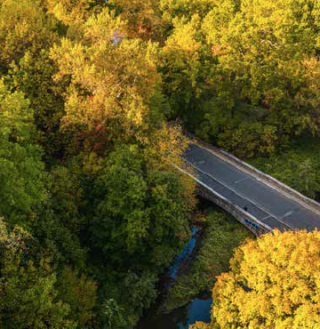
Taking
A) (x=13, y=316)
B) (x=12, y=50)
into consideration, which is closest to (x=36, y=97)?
(x=12, y=50)

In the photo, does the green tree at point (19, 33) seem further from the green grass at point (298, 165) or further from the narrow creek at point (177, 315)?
the green grass at point (298, 165)

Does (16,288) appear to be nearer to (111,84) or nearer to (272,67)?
(111,84)

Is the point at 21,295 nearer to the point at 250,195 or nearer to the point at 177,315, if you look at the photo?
the point at 177,315

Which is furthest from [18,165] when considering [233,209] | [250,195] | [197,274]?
[250,195]

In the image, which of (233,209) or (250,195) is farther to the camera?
(250,195)

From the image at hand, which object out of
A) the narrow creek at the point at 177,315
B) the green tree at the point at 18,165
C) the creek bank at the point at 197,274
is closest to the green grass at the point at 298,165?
the creek bank at the point at 197,274

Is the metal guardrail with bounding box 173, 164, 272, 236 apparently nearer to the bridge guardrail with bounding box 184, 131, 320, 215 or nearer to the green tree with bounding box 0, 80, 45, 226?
the bridge guardrail with bounding box 184, 131, 320, 215
